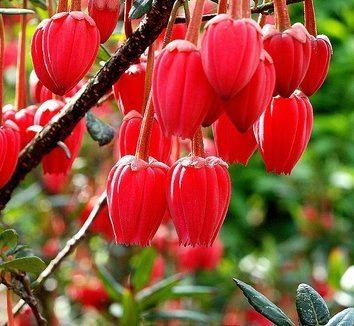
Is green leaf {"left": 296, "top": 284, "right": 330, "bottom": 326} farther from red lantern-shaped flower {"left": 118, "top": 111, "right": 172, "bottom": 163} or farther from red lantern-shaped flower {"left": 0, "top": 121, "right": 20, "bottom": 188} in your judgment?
red lantern-shaped flower {"left": 0, "top": 121, "right": 20, "bottom": 188}

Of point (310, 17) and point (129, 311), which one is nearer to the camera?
point (310, 17)

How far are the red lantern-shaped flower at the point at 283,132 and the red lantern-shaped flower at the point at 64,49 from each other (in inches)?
6.2

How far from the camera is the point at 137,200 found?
0.71 m

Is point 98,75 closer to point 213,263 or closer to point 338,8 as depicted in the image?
point 213,263

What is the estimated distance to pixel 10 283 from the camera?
0.86m

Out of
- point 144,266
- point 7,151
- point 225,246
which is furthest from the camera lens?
point 225,246

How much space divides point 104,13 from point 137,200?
0.60 feet

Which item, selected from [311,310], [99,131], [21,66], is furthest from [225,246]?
[311,310]

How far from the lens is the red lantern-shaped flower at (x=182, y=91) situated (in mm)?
619

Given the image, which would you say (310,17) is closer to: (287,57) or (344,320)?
(287,57)

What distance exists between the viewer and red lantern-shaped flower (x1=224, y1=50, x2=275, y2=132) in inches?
24.2

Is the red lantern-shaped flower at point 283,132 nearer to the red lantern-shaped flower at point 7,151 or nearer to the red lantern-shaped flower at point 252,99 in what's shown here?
the red lantern-shaped flower at point 252,99

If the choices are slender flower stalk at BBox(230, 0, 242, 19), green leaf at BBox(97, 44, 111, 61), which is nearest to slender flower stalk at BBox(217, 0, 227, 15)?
slender flower stalk at BBox(230, 0, 242, 19)

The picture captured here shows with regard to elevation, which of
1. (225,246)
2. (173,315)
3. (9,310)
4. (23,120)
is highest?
(23,120)
